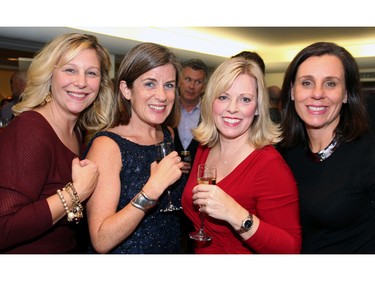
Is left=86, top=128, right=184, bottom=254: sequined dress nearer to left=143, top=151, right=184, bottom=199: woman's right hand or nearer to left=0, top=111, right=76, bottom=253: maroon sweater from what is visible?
left=143, top=151, right=184, bottom=199: woman's right hand

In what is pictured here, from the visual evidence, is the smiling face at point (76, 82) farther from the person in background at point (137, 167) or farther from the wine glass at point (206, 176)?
the wine glass at point (206, 176)

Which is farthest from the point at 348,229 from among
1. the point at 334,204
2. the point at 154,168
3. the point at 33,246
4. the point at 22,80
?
the point at 22,80

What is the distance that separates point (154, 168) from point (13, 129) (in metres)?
0.69

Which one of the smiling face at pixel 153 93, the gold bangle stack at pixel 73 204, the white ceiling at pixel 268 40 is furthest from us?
the white ceiling at pixel 268 40

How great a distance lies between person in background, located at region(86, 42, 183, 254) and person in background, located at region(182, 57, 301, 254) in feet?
0.58

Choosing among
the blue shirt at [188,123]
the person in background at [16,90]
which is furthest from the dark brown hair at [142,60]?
the person in background at [16,90]

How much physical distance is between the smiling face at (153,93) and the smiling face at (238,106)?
0.28m

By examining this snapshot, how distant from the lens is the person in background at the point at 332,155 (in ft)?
5.66

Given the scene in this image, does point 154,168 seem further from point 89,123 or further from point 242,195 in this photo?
point 89,123

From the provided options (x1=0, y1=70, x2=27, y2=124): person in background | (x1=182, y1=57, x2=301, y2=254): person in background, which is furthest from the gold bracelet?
(x1=0, y1=70, x2=27, y2=124): person in background

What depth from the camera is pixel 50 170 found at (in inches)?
68.4

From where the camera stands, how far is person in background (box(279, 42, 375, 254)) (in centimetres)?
173

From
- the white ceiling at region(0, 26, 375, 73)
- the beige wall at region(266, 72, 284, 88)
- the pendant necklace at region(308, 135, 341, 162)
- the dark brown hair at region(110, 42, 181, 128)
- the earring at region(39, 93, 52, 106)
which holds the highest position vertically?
the white ceiling at region(0, 26, 375, 73)
